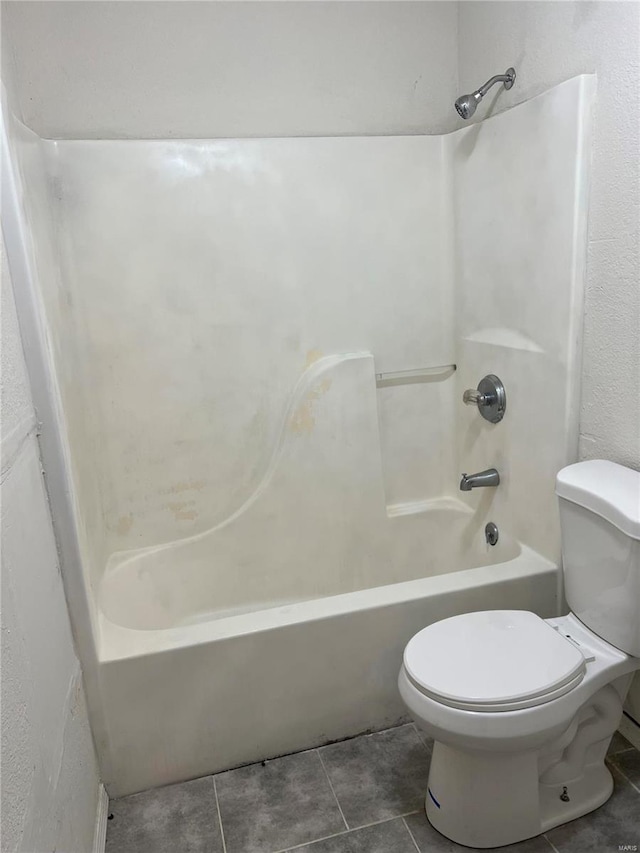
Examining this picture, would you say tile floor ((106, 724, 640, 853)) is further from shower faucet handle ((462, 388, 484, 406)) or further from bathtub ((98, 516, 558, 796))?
shower faucet handle ((462, 388, 484, 406))

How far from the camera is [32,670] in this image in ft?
3.61

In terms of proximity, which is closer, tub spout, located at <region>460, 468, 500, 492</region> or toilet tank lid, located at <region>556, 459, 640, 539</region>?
toilet tank lid, located at <region>556, 459, 640, 539</region>

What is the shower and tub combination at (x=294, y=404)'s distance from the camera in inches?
63.7

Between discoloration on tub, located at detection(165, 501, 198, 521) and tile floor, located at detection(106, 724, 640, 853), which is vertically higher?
discoloration on tub, located at detection(165, 501, 198, 521)

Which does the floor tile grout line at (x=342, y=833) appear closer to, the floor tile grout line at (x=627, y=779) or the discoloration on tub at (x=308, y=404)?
the floor tile grout line at (x=627, y=779)

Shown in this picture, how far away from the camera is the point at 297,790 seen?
5.29ft

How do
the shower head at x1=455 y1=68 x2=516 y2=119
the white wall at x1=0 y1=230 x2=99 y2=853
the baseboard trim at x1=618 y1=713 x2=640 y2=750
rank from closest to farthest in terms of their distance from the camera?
1. the white wall at x1=0 y1=230 x2=99 y2=853
2. the baseboard trim at x1=618 y1=713 x2=640 y2=750
3. the shower head at x1=455 y1=68 x2=516 y2=119

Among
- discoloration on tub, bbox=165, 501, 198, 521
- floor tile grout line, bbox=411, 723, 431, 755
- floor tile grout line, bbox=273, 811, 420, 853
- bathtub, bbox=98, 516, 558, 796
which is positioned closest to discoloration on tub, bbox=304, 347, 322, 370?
discoloration on tub, bbox=165, 501, 198, 521

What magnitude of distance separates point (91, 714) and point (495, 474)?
1407mm

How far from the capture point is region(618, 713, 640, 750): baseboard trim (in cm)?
168

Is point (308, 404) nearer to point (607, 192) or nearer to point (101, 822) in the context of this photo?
point (607, 192)

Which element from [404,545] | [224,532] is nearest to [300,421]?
[224,532]

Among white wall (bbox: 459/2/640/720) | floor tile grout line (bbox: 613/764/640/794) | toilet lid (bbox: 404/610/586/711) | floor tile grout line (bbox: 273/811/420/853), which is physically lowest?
floor tile grout line (bbox: 273/811/420/853)

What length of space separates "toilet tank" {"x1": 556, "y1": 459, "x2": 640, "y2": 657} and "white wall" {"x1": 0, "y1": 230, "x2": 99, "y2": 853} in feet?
4.03
